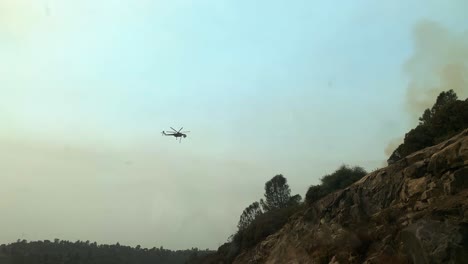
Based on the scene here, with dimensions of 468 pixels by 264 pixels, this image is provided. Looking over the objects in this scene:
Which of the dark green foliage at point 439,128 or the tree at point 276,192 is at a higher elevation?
the tree at point 276,192

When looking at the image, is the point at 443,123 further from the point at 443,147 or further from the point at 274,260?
the point at 274,260

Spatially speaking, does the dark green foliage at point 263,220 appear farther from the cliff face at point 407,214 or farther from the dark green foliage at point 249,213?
the cliff face at point 407,214

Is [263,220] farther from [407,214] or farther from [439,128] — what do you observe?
[407,214]

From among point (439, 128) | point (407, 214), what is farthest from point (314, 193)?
point (407, 214)

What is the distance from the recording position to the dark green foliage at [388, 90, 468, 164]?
37656 mm

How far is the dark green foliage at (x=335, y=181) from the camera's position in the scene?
56.9 meters

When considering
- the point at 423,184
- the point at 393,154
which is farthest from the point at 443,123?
the point at 423,184

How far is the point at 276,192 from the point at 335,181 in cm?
4591

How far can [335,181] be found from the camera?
202 feet

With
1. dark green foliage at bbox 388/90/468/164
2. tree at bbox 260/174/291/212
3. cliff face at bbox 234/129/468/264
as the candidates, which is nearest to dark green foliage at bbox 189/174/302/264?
tree at bbox 260/174/291/212

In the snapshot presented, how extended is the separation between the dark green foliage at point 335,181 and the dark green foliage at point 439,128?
32.4 feet

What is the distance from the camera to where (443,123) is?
4016cm

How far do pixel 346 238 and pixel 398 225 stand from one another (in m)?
2.95

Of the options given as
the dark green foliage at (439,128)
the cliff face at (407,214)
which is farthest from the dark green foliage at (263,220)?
the cliff face at (407,214)
